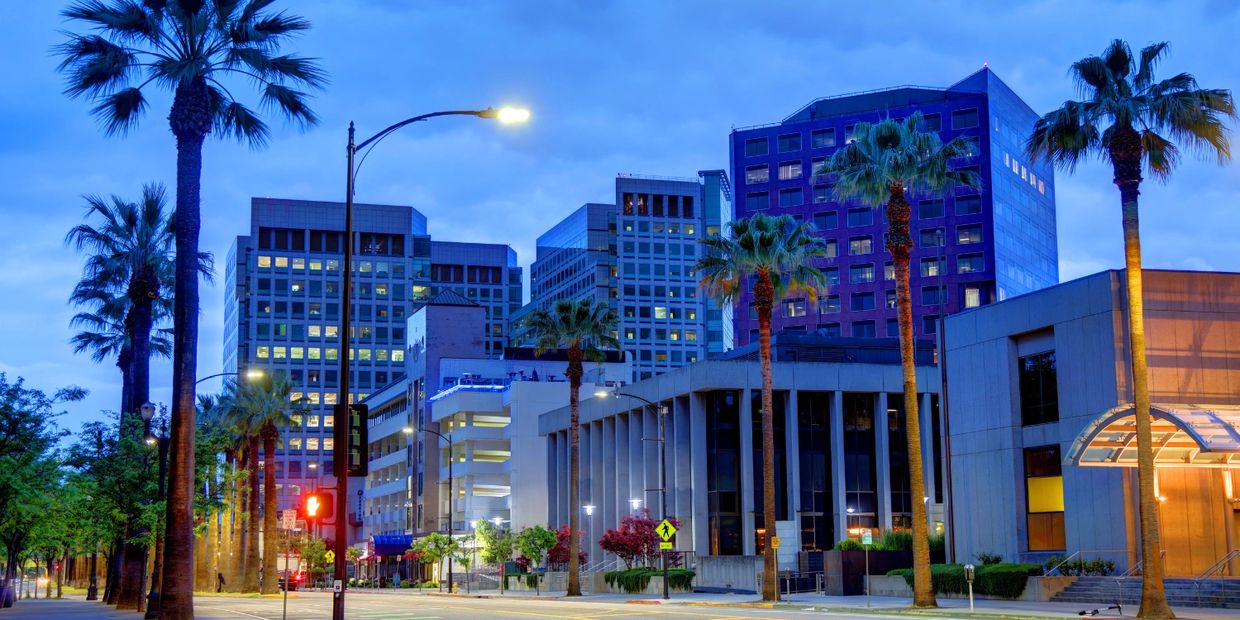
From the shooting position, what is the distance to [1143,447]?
34062 mm

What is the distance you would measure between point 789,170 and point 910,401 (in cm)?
9902

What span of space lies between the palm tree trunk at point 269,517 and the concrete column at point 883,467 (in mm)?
35857

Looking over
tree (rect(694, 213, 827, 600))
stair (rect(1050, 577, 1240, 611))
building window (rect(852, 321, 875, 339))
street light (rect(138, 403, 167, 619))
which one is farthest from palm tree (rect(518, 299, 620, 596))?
building window (rect(852, 321, 875, 339))

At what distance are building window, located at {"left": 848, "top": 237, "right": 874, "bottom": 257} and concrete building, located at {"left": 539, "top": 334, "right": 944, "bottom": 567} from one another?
2142 inches

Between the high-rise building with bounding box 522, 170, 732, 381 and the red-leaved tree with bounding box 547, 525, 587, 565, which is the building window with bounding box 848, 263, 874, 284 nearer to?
the high-rise building with bounding box 522, 170, 732, 381

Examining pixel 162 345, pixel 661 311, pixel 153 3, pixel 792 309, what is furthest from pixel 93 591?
pixel 661 311

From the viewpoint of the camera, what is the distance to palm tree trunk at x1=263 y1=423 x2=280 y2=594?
76.1 meters

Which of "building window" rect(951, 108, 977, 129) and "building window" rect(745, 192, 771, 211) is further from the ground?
"building window" rect(951, 108, 977, 129)

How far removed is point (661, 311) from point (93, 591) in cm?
12006

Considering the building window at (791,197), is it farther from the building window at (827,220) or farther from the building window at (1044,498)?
the building window at (1044,498)

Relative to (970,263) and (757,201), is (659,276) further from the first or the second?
(970,263)

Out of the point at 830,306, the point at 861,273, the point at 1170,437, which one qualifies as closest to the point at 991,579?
the point at 1170,437

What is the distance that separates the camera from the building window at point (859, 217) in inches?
5325

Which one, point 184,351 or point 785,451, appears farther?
point 785,451
